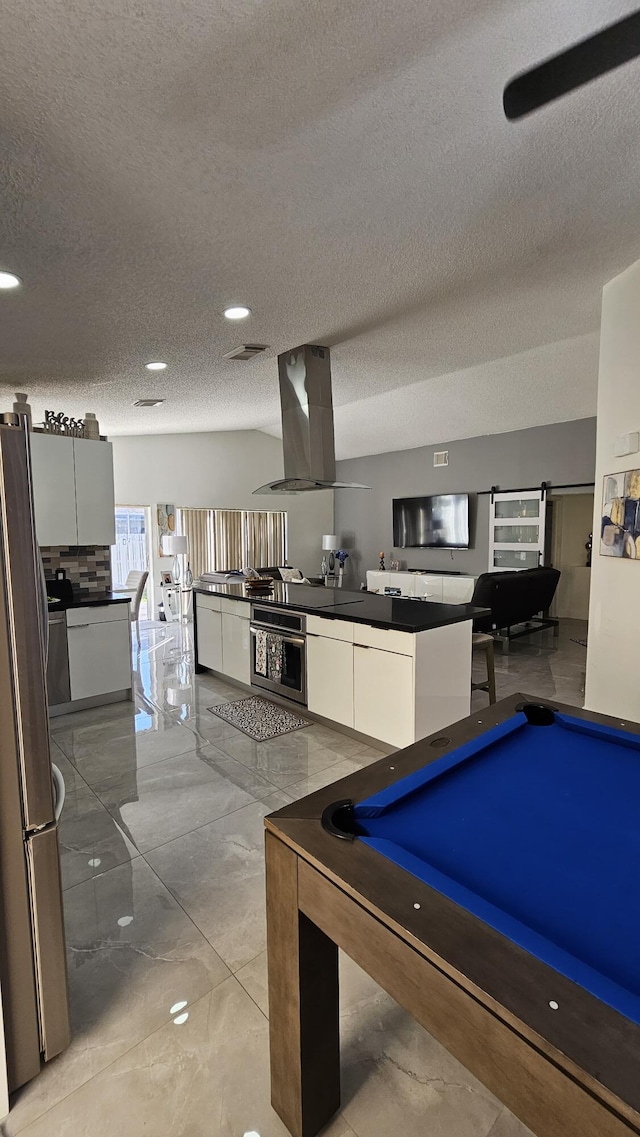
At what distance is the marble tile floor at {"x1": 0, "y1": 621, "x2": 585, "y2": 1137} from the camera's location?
123 cm

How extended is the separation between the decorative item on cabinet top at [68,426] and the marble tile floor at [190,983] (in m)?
2.63

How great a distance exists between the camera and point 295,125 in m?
1.72

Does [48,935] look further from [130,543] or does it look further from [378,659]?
[130,543]

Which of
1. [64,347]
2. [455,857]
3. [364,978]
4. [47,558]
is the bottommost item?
[364,978]

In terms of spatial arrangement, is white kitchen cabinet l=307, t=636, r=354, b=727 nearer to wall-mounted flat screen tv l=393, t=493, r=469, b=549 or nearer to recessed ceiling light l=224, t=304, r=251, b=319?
recessed ceiling light l=224, t=304, r=251, b=319

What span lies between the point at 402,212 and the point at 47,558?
12.5 feet

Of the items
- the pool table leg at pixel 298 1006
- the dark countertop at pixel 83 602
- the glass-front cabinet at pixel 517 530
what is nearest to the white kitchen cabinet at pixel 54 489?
the dark countertop at pixel 83 602

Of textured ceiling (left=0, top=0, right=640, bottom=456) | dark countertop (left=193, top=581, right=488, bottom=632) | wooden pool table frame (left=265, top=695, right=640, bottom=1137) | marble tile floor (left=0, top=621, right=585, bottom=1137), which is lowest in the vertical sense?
marble tile floor (left=0, top=621, right=585, bottom=1137)

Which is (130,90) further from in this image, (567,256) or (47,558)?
(47,558)

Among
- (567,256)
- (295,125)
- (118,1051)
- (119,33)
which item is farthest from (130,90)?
(118,1051)

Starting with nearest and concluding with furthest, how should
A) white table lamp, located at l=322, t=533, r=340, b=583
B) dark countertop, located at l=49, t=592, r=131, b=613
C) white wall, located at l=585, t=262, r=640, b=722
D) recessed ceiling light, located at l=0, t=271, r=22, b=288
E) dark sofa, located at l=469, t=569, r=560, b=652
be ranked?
recessed ceiling light, located at l=0, t=271, r=22, b=288 < white wall, located at l=585, t=262, r=640, b=722 < dark countertop, located at l=49, t=592, r=131, b=613 < dark sofa, located at l=469, t=569, r=560, b=652 < white table lamp, located at l=322, t=533, r=340, b=583

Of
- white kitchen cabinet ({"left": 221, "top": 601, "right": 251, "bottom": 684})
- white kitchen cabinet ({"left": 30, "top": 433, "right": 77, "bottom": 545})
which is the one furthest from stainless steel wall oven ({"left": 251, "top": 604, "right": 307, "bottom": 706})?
white kitchen cabinet ({"left": 30, "top": 433, "right": 77, "bottom": 545})

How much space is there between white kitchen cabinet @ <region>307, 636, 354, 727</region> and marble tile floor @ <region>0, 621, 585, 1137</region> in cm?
30

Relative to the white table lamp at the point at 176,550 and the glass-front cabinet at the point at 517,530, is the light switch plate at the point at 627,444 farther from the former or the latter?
the white table lamp at the point at 176,550
